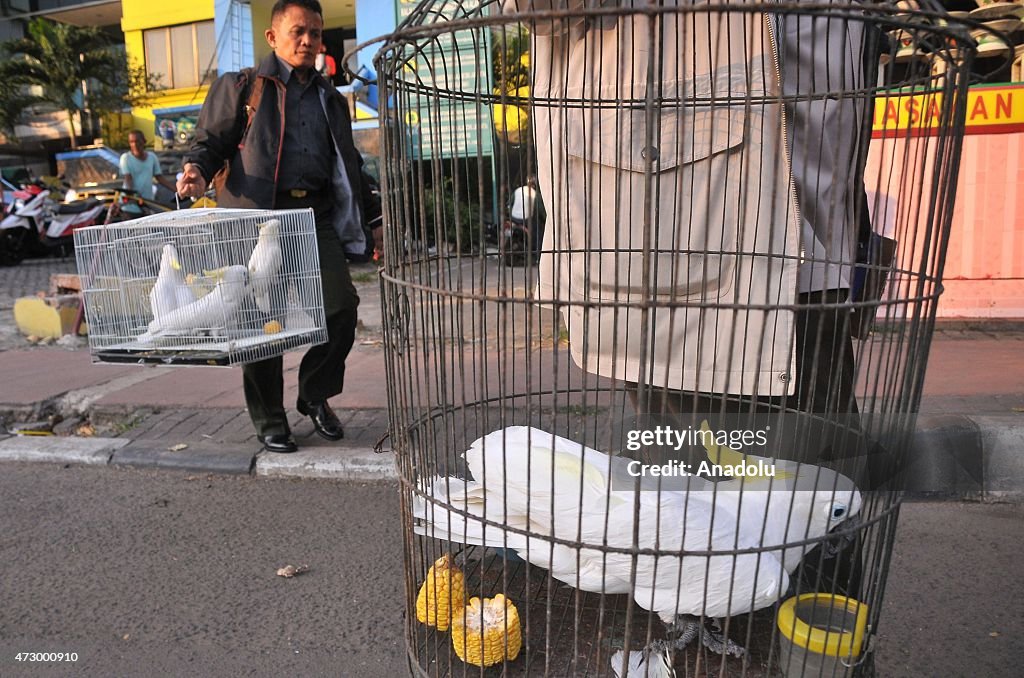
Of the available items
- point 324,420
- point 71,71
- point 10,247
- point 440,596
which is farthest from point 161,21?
point 440,596

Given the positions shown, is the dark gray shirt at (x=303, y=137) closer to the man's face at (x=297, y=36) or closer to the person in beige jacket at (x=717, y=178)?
the man's face at (x=297, y=36)

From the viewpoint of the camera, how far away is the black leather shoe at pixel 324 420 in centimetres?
381

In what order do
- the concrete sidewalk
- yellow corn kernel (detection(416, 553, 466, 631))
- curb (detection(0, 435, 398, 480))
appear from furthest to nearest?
curb (detection(0, 435, 398, 480)), the concrete sidewalk, yellow corn kernel (detection(416, 553, 466, 631))

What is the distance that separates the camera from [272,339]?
325 cm

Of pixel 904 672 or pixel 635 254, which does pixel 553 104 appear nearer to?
pixel 635 254

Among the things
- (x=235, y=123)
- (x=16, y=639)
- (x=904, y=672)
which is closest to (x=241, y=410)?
(x=235, y=123)

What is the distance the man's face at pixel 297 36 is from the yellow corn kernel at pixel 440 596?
2.49 meters

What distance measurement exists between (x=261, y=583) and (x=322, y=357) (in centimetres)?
128

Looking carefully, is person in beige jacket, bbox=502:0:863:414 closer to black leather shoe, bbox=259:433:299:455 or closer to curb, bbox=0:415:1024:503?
curb, bbox=0:415:1024:503

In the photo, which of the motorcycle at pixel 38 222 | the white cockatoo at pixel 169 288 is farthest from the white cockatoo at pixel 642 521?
the motorcycle at pixel 38 222

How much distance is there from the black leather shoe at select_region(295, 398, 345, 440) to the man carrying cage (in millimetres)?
95

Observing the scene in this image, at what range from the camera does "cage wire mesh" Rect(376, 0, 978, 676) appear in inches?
60.1

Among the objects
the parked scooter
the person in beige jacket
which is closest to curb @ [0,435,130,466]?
the person in beige jacket

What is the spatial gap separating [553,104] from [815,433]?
1.21 m
